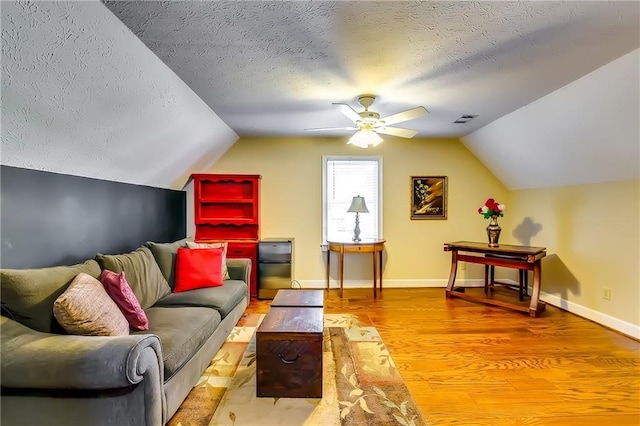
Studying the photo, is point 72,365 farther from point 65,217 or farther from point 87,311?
point 65,217

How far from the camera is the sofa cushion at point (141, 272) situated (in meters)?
2.49

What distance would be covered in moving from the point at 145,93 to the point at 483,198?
466cm

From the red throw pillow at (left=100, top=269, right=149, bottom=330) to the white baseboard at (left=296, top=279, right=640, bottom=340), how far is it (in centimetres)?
296

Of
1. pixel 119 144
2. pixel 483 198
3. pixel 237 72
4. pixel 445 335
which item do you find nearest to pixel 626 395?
pixel 445 335

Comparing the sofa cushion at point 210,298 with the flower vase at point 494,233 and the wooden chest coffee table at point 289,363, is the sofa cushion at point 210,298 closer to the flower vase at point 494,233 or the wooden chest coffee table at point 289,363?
the wooden chest coffee table at point 289,363

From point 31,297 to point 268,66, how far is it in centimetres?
208

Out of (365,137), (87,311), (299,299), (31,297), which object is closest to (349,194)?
(365,137)

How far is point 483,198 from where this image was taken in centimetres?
502

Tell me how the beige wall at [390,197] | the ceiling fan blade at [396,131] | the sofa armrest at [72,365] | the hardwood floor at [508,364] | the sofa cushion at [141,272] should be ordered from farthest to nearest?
1. the beige wall at [390,197]
2. the ceiling fan blade at [396,131]
3. the sofa cushion at [141,272]
4. the hardwood floor at [508,364]
5. the sofa armrest at [72,365]

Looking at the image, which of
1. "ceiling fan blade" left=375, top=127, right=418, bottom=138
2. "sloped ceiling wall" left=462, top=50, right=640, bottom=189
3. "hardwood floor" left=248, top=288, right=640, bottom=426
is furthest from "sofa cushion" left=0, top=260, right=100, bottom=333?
"sloped ceiling wall" left=462, top=50, right=640, bottom=189

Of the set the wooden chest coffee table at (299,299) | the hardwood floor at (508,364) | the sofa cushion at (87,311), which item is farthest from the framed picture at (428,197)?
the sofa cushion at (87,311)

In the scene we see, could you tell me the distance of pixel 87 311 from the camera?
1.79 metres

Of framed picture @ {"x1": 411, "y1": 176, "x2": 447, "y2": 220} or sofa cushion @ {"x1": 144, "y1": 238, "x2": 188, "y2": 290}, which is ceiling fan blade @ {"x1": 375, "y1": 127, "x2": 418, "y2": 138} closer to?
framed picture @ {"x1": 411, "y1": 176, "x2": 447, "y2": 220}

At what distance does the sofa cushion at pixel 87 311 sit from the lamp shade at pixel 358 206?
3.11 m
